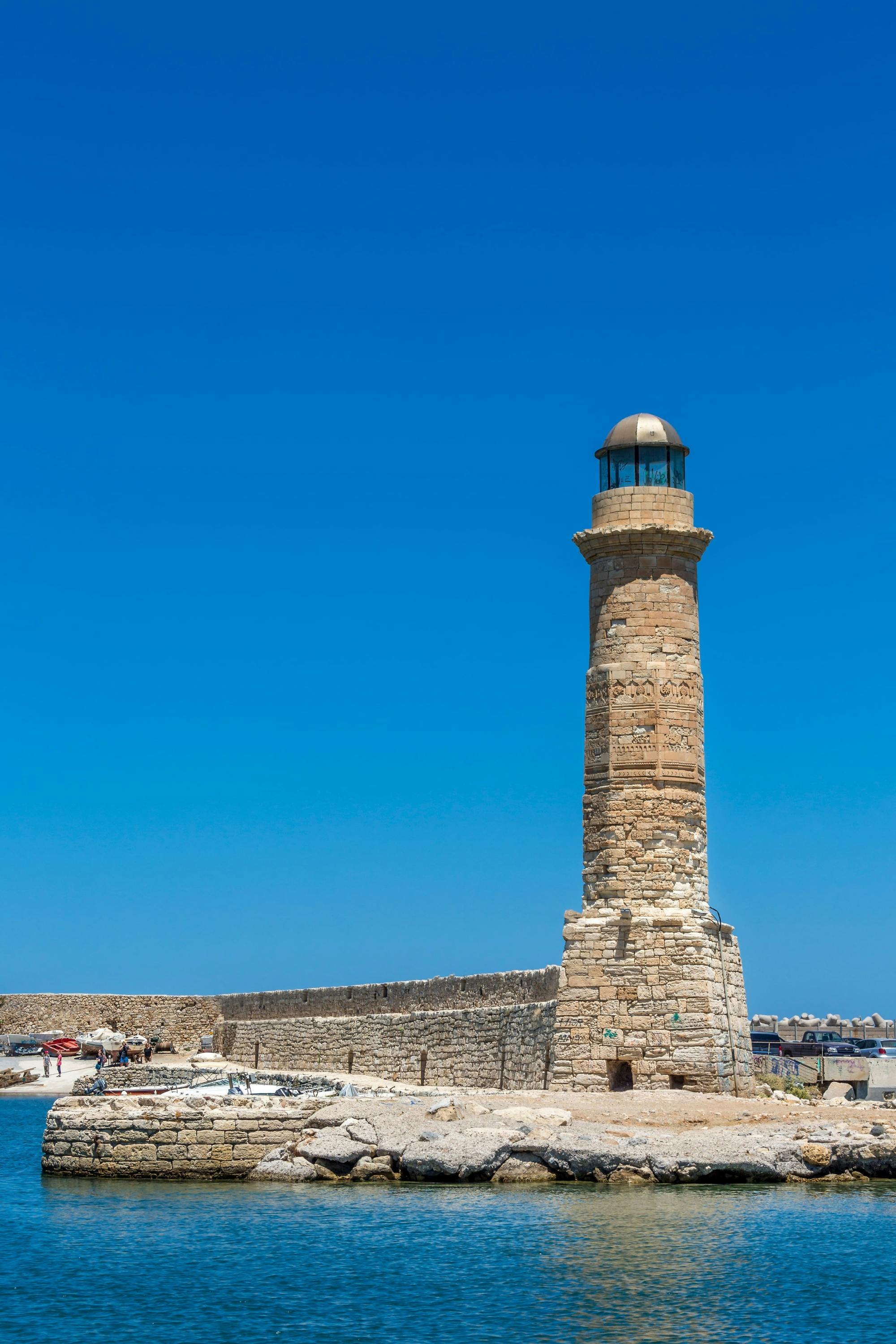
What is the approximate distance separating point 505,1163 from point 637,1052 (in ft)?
13.3

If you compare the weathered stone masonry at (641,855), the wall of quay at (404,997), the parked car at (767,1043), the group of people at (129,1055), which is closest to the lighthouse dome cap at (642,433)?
the weathered stone masonry at (641,855)

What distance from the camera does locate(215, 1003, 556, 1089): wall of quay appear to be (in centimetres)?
2181

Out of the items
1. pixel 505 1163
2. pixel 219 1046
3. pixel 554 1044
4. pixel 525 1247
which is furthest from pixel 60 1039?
pixel 525 1247

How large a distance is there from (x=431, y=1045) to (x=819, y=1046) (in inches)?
554

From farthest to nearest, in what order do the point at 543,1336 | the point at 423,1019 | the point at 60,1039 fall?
the point at 60,1039
the point at 423,1019
the point at 543,1336

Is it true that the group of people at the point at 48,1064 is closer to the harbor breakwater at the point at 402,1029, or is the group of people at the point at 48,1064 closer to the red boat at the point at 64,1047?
the red boat at the point at 64,1047

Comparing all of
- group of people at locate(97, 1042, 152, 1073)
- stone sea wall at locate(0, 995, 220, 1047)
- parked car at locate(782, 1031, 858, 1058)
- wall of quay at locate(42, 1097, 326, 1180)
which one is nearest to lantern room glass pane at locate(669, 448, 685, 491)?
wall of quay at locate(42, 1097, 326, 1180)

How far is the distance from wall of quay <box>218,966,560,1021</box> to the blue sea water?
658 cm

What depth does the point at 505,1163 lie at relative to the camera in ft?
54.7

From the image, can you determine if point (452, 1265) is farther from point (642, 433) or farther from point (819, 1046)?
point (819, 1046)

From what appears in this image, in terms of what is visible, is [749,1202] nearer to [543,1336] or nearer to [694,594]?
[543,1336]

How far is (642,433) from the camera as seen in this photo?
72.0ft

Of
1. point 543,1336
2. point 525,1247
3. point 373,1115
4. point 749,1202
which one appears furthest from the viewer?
point 373,1115

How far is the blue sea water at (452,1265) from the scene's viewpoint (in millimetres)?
11414
